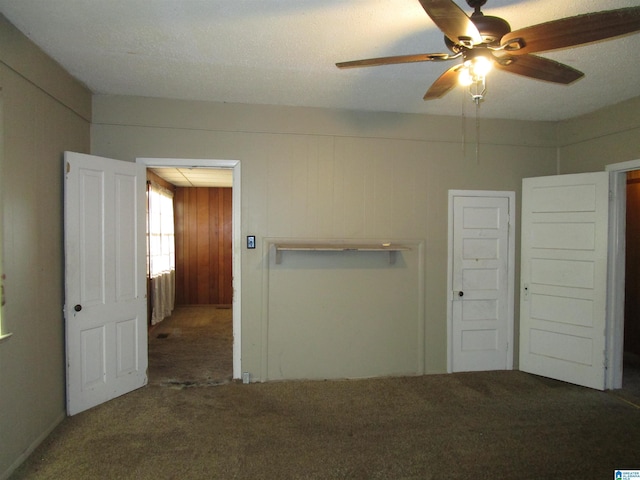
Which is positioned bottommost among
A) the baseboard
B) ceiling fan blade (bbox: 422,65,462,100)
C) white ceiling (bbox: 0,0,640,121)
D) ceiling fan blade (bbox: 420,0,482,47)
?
the baseboard

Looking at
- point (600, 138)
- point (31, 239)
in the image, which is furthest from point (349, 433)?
point (600, 138)

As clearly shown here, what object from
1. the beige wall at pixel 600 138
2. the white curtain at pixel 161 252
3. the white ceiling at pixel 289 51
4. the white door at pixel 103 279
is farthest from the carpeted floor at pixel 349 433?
the white ceiling at pixel 289 51

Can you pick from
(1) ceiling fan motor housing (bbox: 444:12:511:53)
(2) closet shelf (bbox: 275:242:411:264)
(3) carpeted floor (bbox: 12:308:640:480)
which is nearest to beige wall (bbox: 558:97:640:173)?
(2) closet shelf (bbox: 275:242:411:264)

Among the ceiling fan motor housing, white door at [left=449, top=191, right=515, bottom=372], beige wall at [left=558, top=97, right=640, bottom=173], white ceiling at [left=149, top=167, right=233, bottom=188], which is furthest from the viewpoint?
white ceiling at [left=149, top=167, right=233, bottom=188]

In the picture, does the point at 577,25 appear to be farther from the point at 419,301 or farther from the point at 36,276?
the point at 36,276

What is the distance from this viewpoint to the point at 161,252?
238 inches

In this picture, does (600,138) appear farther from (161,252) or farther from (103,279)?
(161,252)

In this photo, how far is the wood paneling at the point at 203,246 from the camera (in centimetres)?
727

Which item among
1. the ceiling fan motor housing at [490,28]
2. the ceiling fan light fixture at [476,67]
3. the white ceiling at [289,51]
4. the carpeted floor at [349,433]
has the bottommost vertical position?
the carpeted floor at [349,433]

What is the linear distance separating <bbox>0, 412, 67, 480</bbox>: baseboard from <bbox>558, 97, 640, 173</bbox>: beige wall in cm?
508

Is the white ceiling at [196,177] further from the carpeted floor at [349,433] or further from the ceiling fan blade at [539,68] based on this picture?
the ceiling fan blade at [539,68]

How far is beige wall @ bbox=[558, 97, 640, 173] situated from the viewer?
321 centimetres

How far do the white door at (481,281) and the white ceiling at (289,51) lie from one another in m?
0.99

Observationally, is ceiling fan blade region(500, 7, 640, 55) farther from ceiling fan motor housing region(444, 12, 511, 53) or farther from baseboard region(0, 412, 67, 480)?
baseboard region(0, 412, 67, 480)
